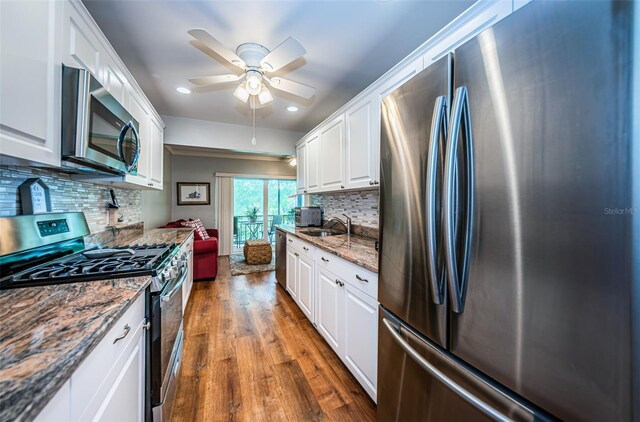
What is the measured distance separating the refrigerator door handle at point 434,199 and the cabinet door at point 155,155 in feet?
8.99

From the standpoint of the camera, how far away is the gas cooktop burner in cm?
97

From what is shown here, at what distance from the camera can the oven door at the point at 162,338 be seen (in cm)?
112

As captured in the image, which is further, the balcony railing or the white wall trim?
the balcony railing

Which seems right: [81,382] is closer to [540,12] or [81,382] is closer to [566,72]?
[566,72]

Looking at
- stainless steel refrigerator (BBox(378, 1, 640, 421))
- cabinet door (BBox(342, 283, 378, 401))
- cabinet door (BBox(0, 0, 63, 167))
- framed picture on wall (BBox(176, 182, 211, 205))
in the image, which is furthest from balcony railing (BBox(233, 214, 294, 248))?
stainless steel refrigerator (BBox(378, 1, 640, 421))

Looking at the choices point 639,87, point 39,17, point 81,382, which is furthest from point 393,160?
point 39,17

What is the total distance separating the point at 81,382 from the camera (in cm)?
62

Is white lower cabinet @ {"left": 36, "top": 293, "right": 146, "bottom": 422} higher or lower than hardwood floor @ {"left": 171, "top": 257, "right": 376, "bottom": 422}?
higher

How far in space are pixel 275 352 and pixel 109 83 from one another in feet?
7.51

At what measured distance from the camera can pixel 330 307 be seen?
6.13 ft

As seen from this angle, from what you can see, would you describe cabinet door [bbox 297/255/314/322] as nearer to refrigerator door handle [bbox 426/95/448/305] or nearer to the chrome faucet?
the chrome faucet

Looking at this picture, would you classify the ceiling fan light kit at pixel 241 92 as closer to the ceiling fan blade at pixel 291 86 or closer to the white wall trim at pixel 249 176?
the ceiling fan blade at pixel 291 86

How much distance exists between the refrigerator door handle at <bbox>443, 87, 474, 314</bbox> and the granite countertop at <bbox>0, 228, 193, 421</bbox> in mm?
1025

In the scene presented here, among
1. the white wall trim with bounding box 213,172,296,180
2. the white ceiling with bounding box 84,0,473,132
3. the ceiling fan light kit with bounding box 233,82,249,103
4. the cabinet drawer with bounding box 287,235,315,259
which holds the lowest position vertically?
the cabinet drawer with bounding box 287,235,315,259
